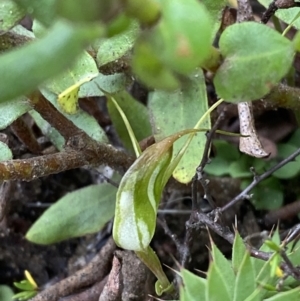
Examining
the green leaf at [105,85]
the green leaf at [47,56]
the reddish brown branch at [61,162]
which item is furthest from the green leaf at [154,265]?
the green leaf at [47,56]

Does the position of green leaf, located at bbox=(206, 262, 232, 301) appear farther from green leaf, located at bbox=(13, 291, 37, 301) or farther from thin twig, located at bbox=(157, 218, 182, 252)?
green leaf, located at bbox=(13, 291, 37, 301)

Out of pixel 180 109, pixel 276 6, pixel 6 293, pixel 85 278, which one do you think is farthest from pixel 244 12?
pixel 6 293

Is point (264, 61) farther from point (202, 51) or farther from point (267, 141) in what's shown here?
point (267, 141)

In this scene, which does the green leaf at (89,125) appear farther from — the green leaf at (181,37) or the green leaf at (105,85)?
the green leaf at (181,37)

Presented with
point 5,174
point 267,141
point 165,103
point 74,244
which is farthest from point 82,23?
point 74,244

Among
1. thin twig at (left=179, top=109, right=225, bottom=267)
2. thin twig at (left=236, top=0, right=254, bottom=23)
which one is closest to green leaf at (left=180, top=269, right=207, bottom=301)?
thin twig at (left=179, top=109, right=225, bottom=267)
